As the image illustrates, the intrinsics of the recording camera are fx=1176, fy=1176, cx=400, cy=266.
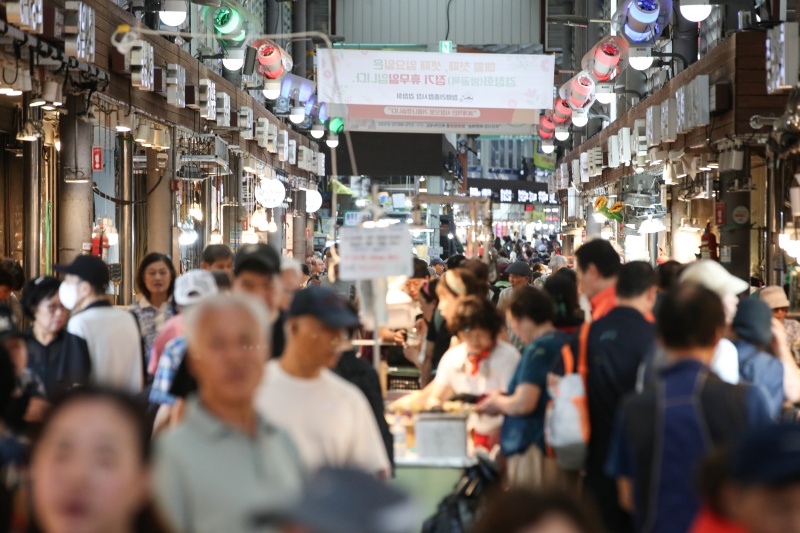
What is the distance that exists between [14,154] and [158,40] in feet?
7.83

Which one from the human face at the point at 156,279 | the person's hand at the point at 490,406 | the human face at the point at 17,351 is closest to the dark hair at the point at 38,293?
the human face at the point at 156,279

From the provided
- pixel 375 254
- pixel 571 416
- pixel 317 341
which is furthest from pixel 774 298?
pixel 317 341

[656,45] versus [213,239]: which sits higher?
[656,45]

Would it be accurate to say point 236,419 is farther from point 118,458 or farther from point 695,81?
point 695,81

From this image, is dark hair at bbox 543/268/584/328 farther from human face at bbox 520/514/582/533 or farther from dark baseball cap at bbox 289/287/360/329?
human face at bbox 520/514/582/533

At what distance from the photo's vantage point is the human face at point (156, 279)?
26.2ft

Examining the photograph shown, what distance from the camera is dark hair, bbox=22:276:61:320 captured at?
675 cm

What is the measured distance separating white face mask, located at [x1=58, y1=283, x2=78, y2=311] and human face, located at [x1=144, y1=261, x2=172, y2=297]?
3.52ft

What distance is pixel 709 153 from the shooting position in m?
15.1

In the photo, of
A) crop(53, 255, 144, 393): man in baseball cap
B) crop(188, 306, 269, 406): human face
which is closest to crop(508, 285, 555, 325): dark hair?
crop(53, 255, 144, 393): man in baseball cap

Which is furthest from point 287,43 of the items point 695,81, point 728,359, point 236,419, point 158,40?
point 236,419

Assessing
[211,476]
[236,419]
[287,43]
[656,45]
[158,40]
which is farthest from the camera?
[287,43]

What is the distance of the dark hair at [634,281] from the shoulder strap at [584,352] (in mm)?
A: 233

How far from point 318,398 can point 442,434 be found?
8.41ft
